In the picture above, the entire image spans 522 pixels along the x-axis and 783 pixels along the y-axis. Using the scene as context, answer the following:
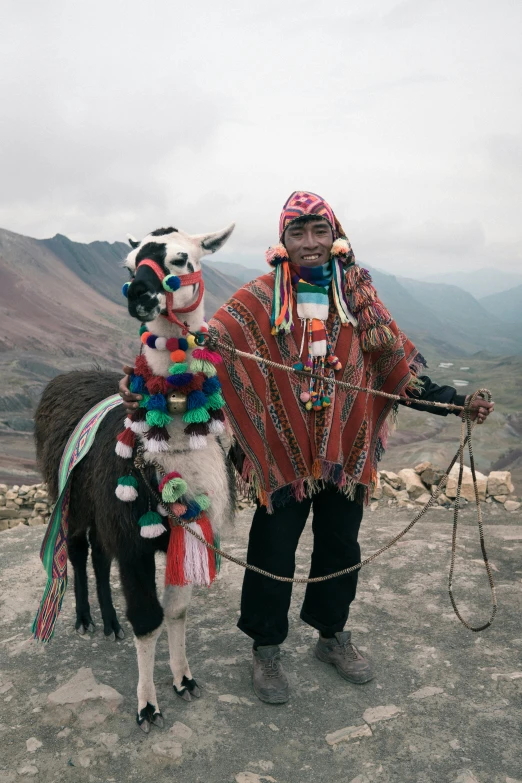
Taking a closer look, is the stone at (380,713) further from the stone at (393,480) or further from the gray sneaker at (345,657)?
the stone at (393,480)

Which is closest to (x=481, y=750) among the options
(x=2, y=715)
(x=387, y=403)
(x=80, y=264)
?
(x=387, y=403)

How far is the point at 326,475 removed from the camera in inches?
86.7

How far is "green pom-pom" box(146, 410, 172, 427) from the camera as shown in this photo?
1907 millimetres

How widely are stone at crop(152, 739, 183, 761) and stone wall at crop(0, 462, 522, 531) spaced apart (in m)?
2.72

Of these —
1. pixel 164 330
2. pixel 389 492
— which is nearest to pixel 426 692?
pixel 164 330

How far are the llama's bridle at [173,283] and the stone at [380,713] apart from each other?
5.56ft

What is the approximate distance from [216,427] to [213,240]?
27.5 inches

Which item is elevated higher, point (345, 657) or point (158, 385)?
point (158, 385)

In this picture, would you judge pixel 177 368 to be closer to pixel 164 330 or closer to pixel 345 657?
pixel 164 330

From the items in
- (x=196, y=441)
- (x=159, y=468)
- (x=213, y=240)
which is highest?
(x=213, y=240)

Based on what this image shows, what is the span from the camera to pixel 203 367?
6.39 feet

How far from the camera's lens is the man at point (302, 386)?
2143 mm

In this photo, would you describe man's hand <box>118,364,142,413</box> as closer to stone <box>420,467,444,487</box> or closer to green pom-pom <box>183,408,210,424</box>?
green pom-pom <box>183,408,210,424</box>

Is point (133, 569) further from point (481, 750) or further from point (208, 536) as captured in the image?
point (481, 750)
